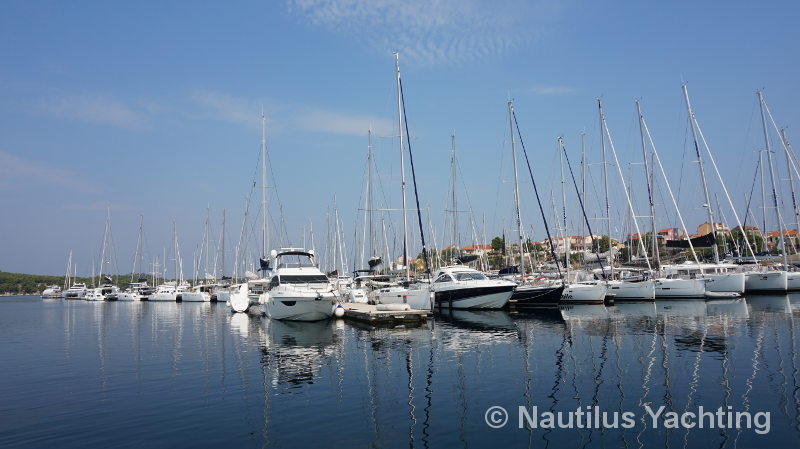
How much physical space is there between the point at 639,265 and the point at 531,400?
163 feet

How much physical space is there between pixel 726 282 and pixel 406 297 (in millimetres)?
34293

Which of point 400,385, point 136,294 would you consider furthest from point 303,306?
point 136,294

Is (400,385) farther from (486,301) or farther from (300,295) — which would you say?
(486,301)

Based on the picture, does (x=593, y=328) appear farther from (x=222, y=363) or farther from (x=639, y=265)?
(x=639, y=265)

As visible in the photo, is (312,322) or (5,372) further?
(312,322)

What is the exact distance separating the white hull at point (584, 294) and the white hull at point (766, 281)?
17.5 m

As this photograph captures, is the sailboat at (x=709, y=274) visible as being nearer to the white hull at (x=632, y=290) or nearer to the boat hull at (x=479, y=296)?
the white hull at (x=632, y=290)

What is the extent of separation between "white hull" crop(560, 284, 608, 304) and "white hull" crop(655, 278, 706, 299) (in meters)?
6.66

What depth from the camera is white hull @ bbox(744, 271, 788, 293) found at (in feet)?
168

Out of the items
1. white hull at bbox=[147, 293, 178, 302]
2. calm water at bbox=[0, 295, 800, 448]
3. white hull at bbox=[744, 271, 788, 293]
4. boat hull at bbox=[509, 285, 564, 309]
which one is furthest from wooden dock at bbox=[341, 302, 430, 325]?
white hull at bbox=[147, 293, 178, 302]

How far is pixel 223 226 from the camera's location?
313 feet

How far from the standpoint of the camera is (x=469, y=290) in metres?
41.4

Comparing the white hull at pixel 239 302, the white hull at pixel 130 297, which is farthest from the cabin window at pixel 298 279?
the white hull at pixel 130 297

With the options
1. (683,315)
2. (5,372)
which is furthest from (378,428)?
(683,315)
